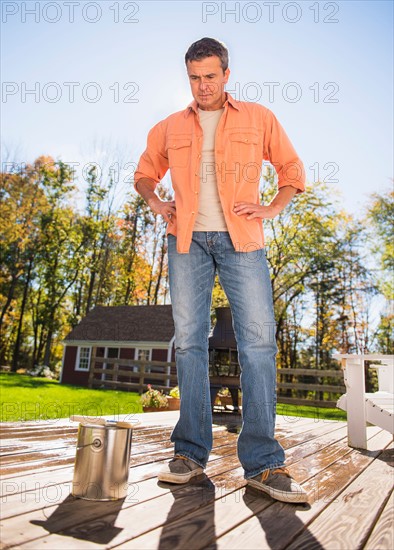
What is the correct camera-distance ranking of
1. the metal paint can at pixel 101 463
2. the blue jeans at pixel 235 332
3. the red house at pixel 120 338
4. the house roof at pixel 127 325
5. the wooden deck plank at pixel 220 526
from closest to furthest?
the wooden deck plank at pixel 220 526
the metal paint can at pixel 101 463
the blue jeans at pixel 235 332
the red house at pixel 120 338
the house roof at pixel 127 325

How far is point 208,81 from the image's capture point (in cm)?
233

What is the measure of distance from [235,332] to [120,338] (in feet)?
66.6

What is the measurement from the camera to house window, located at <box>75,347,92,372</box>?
22.6 metres

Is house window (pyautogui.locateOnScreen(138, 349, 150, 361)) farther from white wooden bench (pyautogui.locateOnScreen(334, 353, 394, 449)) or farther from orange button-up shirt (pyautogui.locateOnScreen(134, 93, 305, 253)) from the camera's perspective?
orange button-up shirt (pyautogui.locateOnScreen(134, 93, 305, 253))

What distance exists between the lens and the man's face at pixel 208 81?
228 centimetres

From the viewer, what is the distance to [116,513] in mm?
1480

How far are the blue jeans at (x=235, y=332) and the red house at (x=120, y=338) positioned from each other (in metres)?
18.4

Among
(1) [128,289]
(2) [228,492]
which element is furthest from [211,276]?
(1) [128,289]

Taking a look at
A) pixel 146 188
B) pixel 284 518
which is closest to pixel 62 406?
pixel 146 188

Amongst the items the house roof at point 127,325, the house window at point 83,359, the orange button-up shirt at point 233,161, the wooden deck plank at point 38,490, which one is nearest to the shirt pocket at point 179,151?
the orange button-up shirt at point 233,161

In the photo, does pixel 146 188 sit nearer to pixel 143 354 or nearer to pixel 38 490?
pixel 38 490

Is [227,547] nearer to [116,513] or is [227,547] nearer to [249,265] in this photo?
[116,513]

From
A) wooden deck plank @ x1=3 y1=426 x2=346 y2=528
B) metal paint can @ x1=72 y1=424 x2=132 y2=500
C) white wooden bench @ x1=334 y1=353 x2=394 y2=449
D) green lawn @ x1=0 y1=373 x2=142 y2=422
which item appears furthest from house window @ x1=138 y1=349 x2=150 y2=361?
metal paint can @ x1=72 y1=424 x2=132 y2=500

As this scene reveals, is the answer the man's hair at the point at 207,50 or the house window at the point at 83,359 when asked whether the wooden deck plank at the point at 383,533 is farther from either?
the house window at the point at 83,359
